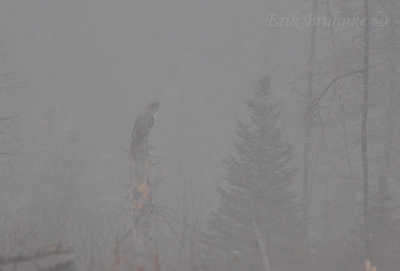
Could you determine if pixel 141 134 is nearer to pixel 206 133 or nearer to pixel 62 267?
pixel 62 267

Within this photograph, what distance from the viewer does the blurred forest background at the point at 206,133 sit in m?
5.94

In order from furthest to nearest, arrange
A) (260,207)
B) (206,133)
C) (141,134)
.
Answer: (206,133), (260,207), (141,134)

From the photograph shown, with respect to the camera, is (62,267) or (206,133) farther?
(206,133)

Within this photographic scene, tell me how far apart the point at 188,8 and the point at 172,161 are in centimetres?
6450

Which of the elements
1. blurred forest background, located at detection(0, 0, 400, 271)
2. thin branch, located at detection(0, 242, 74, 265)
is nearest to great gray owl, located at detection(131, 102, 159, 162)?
blurred forest background, located at detection(0, 0, 400, 271)

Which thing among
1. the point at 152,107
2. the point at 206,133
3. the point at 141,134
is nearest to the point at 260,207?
the point at 152,107

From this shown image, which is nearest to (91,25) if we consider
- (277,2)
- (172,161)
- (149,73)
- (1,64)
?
(149,73)

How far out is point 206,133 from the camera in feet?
157

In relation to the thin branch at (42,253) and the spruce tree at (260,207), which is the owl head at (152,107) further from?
the spruce tree at (260,207)

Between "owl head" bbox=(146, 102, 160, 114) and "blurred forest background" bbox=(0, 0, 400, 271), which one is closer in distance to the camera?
"owl head" bbox=(146, 102, 160, 114)

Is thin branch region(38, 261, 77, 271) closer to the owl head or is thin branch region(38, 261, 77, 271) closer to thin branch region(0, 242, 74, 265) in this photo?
thin branch region(0, 242, 74, 265)

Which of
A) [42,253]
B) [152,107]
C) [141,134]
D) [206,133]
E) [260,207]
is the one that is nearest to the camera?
[42,253]

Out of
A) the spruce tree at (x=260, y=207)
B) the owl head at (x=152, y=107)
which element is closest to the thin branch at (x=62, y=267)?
the owl head at (x=152, y=107)

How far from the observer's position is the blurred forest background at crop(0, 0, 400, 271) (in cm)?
594
